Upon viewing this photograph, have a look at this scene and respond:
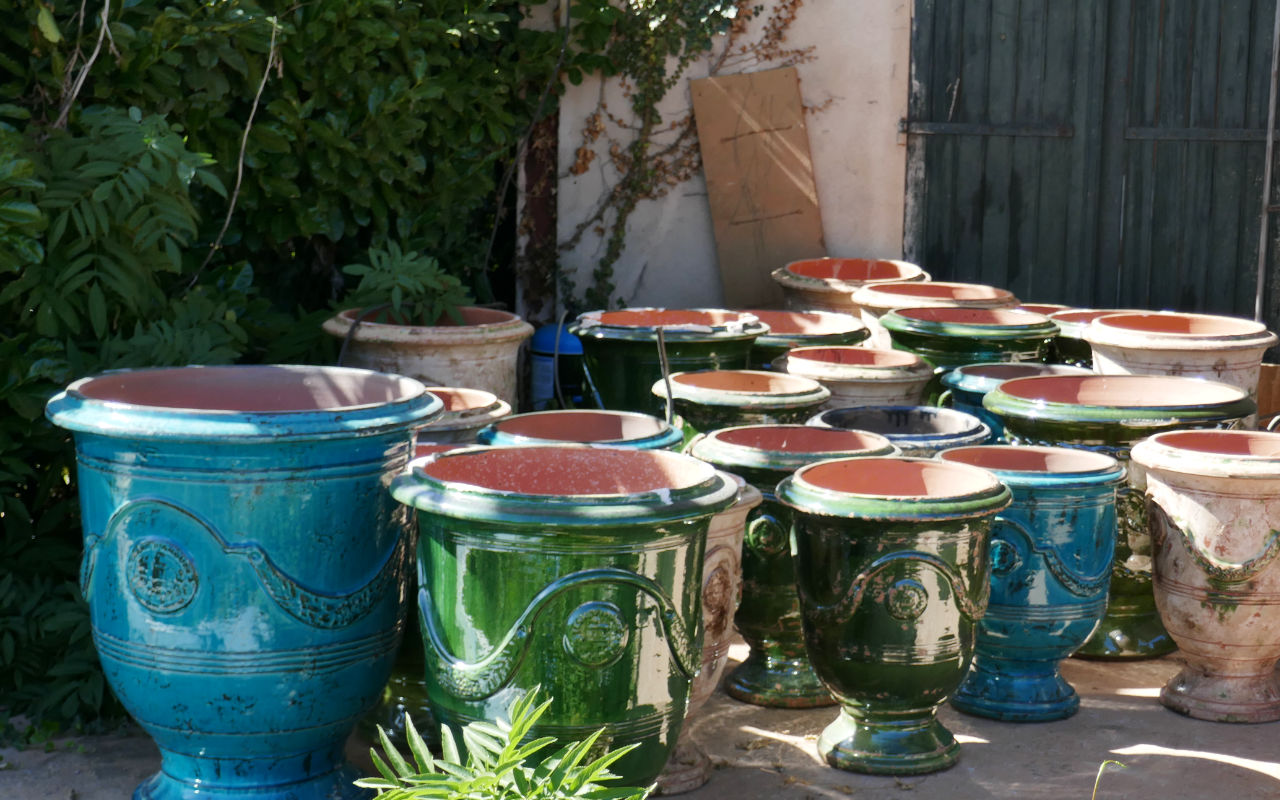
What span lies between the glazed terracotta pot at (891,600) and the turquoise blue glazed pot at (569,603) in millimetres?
573

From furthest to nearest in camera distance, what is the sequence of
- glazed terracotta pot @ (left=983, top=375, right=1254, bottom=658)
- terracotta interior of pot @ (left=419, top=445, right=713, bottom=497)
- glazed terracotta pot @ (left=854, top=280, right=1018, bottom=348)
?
glazed terracotta pot @ (left=854, top=280, right=1018, bottom=348) → glazed terracotta pot @ (left=983, top=375, right=1254, bottom=658) → terracotta interior of pot @ (left=419, top=445, right=713, bottom=497)

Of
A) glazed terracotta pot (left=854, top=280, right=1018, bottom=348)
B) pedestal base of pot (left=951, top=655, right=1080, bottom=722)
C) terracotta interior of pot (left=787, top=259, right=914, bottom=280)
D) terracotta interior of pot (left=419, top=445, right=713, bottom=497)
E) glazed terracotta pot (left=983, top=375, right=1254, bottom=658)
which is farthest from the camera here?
terracotta interior of pot (left=787, top=259, right=914, bottom=280)

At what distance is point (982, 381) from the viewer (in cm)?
489

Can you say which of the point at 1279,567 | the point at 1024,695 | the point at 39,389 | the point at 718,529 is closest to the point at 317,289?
the point at 39,389

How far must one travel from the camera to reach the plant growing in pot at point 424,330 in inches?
196

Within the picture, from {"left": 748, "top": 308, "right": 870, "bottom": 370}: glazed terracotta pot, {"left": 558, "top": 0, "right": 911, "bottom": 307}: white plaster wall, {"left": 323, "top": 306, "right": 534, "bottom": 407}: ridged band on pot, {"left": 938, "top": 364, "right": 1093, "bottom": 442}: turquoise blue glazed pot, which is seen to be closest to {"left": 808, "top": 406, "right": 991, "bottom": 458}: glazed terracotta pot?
{"left": 938, "top": 364, "right": 1093, "bottom": 442}: turquoise blue glazed pot

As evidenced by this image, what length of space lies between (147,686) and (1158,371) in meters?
3.52

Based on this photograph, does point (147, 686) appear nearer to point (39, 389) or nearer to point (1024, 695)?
point (39, 389)

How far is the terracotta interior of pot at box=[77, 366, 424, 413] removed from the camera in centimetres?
353

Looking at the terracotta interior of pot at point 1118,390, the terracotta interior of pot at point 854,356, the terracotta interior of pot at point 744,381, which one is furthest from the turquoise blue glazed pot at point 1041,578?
the terracotta interior of pot at point 854,356

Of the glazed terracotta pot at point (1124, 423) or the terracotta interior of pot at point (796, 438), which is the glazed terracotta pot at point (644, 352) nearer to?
the terracotta interior of pot at point (796, 438)

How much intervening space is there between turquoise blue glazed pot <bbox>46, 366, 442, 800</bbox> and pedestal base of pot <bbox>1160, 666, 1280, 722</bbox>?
2.33 m

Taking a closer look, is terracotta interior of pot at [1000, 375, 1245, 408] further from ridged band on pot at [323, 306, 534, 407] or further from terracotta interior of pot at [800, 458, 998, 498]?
ridged band on pot at [323, 306, 534, 407]

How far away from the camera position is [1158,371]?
5.01m
